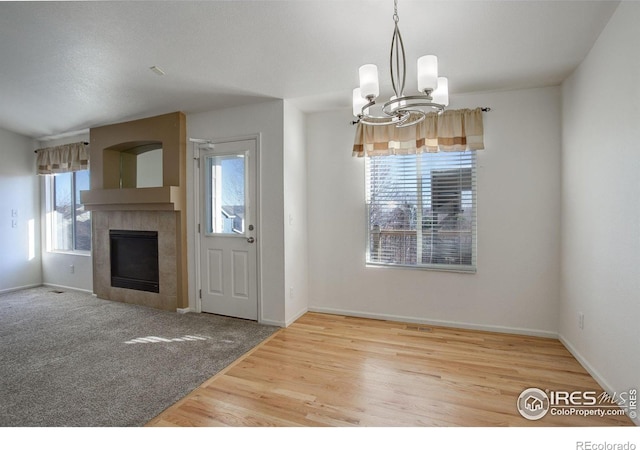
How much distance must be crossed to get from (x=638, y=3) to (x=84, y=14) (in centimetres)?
349

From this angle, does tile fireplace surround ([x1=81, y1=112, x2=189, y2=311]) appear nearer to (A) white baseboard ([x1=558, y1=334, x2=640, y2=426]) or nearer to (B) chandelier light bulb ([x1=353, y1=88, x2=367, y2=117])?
(B) chandelier light bulb ([x1=353, y1=88, x2=367, y2=117])

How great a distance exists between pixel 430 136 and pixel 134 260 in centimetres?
416

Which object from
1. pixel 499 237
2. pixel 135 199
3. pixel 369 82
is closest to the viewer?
pixel 369 82

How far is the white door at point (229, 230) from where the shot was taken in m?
3.61

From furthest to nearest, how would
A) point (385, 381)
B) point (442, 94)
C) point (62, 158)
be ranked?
point (62, 158), point (385, 381), point (442, 94)

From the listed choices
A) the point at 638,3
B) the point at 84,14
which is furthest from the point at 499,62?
the point at 84,14

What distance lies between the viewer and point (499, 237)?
3.18m

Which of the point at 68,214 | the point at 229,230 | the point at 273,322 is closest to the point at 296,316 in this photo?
the point at 273,322

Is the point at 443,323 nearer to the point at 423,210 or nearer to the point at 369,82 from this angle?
the point at 423,210

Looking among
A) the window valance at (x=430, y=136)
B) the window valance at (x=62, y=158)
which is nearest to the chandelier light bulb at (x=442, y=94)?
the window valance at (x=430, y=136)

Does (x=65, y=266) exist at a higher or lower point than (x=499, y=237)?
lower

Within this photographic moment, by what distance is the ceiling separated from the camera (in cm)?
208

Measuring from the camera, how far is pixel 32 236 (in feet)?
17.8

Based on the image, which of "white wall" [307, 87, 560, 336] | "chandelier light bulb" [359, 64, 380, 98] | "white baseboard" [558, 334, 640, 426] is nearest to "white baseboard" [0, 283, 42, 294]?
"white wall" [307, 87, 560, 336]
